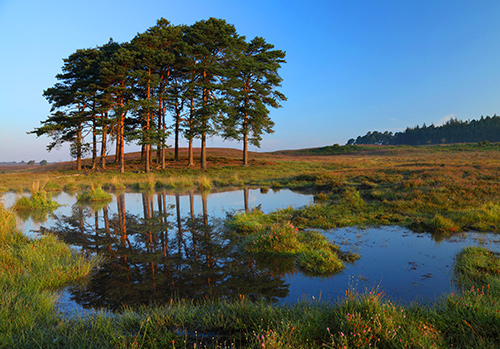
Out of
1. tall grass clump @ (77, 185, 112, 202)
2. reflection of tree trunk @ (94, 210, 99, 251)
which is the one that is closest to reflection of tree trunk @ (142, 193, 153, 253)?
reflection of tree trunk @ (94, 210, 99, 251)

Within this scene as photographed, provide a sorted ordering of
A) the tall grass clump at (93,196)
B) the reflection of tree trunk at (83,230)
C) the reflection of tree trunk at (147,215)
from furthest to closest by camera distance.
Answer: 1. the tall grass clump at (93,196)
2. the reflection of tree trunk at (147,215)
3. the reflection of tree trunk at (83,230)

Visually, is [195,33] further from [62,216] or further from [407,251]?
[407,251]

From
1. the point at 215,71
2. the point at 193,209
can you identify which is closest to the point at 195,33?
the point at 215,71

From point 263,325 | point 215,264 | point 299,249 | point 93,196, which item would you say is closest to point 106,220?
point 93,196

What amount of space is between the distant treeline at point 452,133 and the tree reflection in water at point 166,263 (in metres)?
120

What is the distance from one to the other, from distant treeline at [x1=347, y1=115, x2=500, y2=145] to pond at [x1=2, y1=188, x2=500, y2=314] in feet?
384

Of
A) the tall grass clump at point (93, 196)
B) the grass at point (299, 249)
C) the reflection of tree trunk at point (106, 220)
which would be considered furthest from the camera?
the tall grass clump at point (93, 196)

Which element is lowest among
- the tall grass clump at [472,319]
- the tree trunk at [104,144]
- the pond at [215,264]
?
the pond at [215,264]

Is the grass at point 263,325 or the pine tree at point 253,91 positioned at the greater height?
the pine tree at point 253,91

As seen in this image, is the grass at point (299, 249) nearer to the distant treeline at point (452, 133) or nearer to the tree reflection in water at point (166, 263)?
the tree reflection in water at point (166, 263)

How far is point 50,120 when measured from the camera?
3578 cm

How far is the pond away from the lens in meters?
4.73

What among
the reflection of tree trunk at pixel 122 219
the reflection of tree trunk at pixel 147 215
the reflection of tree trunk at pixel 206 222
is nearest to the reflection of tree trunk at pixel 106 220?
the reflection of tree trunk at pixel 122 219

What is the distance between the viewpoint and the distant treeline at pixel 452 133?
98.4 meters
